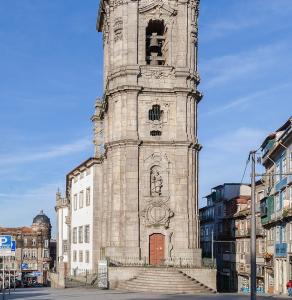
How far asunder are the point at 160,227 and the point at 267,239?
49.4 feet

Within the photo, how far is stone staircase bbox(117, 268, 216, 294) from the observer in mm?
50688

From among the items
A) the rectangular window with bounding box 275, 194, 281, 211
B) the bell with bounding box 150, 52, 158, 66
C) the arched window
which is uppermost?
the bell with bounding box 150, 52, 158, 66

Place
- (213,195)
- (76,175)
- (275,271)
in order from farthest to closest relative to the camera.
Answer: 1. (213,195)
2. (76,175)
3. (275,271)

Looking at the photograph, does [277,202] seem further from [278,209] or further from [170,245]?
[170,245]

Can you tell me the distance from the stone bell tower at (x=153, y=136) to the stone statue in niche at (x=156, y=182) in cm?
9

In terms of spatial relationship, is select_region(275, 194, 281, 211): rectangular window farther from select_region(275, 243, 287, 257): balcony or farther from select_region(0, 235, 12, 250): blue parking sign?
select_region(0, 235, 12, 250): blue parking sign

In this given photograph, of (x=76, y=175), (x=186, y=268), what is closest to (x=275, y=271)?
(x=186, y=268)

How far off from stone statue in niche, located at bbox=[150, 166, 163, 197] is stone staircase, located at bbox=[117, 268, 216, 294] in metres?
7.47

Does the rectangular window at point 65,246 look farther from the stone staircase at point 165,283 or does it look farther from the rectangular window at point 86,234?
the stone staircase at point 165,283

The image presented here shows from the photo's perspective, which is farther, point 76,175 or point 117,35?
point 76,175

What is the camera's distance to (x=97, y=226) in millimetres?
70812

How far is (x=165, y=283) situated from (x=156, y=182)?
10724mm

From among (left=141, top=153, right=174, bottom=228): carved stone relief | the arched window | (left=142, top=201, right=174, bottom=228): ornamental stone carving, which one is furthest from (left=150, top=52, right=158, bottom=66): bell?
(left=142, top=201, right=174, bottom=228): ornamental stone carving

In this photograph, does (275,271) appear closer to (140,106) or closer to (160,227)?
(160,227)
